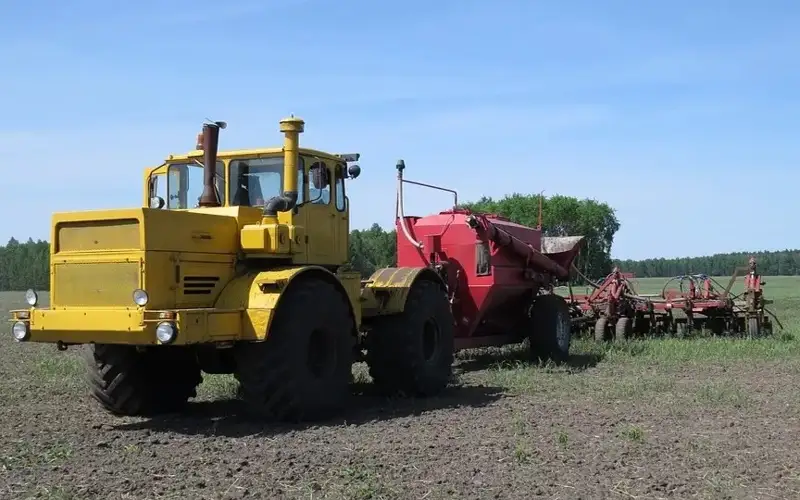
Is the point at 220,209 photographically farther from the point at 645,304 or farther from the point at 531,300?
the point at 645,304

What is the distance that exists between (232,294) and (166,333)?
1057 millimetres

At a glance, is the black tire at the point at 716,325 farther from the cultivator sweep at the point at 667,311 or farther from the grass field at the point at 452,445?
the grass field at the point at 452,445

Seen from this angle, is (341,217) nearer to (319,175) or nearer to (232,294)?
(319,175)

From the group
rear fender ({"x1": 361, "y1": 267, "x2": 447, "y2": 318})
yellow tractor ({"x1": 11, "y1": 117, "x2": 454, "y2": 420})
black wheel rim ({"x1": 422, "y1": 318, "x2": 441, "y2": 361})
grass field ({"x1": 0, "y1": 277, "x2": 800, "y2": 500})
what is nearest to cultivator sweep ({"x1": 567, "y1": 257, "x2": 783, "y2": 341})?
grass field ({"x1": 0, "y1": 277, "x2": 800, "y2": 500})

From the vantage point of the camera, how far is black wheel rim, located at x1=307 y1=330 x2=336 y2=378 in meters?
9.79

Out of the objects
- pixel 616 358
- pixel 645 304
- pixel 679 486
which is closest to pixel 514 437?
pixel 679 486

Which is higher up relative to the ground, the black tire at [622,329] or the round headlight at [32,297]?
the round headlight at [32,297]

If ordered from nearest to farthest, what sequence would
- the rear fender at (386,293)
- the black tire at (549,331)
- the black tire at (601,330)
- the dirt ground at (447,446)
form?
the dirt ground at (447,446) < the rear fender at (386,293) < the black tire at (549,331) < the black tire at (601,330)

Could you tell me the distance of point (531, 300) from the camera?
55.2 feet

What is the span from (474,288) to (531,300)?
2.10 m

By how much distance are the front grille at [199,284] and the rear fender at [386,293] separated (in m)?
2.29

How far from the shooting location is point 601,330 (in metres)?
19.6

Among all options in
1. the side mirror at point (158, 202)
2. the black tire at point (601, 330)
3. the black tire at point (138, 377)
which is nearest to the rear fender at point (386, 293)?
the black tire at point (138, 377)

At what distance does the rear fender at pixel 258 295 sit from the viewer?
891 centimetres
